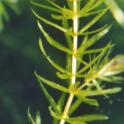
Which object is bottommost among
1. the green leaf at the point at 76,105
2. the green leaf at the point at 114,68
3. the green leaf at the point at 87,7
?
the green leaf at the point at 76,105

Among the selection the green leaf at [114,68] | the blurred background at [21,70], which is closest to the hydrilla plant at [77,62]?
the green leaf at [114,68]

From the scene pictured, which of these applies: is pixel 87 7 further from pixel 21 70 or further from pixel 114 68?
pixel 21 70

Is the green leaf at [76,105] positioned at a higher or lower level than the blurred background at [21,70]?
lower

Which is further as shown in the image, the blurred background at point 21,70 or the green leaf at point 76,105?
the blurred background at point 21,70

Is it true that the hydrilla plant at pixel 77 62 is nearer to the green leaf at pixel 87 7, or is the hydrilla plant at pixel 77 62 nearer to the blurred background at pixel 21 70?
the green leaf at pixel 87 7

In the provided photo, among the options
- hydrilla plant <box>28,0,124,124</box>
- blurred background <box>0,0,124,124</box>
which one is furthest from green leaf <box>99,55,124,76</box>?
blurred background <box>0,0,124,124</box>

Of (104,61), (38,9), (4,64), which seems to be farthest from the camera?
(4,64)

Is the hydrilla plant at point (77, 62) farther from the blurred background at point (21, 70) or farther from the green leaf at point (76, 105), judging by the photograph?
the blurred background at point (21, 70)

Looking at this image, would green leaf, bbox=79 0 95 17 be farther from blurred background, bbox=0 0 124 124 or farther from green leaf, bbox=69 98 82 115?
blurred background, bbox=0 0 124 124

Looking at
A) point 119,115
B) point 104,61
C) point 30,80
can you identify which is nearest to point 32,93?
point 30,80

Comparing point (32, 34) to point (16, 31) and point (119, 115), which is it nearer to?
point (16, 31)

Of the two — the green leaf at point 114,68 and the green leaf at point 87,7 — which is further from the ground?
the green leaf at point 87,7
